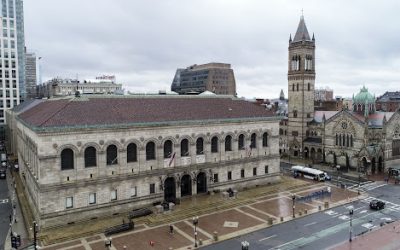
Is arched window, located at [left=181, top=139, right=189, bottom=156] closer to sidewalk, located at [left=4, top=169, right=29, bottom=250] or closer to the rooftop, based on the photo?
the rooftop

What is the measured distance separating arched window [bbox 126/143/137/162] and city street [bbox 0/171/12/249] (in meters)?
17.8

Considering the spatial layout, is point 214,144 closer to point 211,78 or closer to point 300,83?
point 300,83

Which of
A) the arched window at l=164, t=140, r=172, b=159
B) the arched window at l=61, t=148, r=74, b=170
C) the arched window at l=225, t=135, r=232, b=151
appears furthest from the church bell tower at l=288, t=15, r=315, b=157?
the arched window at l=61, t=148, r=74, b=170

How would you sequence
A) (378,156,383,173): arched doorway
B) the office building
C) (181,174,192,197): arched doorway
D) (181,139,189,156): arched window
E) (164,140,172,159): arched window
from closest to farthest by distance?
(164,140,172,159): arched window → (181,139,189,156): arched window → (181,174,192,197): arched doorway → (378,156,383,173): arched doorway → the office building

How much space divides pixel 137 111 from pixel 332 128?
5293 centimetres

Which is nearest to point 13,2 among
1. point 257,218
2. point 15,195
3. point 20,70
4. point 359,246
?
point 20,70

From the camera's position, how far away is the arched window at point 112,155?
169ft

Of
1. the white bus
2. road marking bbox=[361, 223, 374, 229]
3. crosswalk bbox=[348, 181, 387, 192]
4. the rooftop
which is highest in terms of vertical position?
the rooftop

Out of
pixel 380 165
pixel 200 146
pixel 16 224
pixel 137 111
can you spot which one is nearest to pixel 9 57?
pixel 137 111

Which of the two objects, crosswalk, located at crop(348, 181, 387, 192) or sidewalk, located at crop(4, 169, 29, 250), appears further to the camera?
crosswalk, located at crop(348, 181, 387, 192)

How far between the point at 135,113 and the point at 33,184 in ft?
57.3

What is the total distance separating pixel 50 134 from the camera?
151 feet

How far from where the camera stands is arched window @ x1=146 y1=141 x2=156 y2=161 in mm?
54719

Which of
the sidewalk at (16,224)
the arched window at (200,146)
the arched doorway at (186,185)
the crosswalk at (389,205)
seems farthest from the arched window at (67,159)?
the crosswalk at (389,205)
